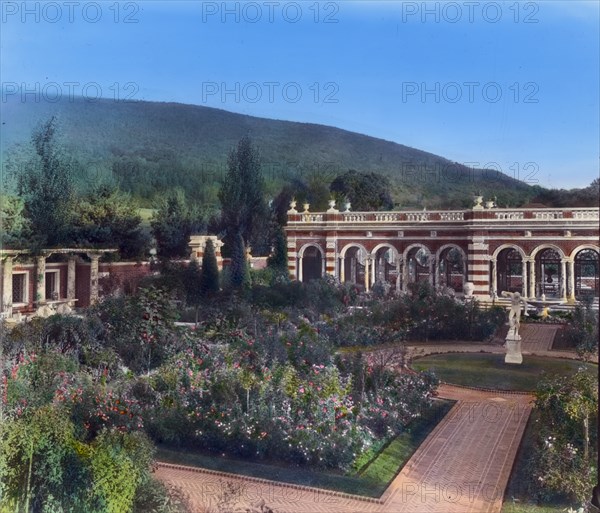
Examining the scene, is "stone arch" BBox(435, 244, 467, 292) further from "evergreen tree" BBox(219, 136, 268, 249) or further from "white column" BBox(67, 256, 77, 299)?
"white column" BBox(67, 256, 77, 299)

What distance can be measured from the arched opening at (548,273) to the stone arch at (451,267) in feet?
1.74

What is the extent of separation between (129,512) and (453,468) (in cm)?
248

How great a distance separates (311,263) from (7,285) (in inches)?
109

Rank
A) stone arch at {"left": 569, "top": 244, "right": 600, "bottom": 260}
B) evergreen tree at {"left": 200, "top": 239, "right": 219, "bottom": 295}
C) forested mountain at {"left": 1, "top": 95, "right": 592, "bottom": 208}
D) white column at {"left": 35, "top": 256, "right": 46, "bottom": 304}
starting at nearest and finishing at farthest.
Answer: stone arch at {"left": 569, "top": 244, "right": 600, "bottom": 260} < forested mountain at {"left": 1, "top": 95, "right": 592, "bottom": 208} < evergreen tree at {"left": 200, "top": 239, "right": 219, "bottom": 295} < white column at {"left": 35, "top": 256, "right": 46, "bottom": 304}

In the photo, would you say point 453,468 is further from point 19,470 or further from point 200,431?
point 19,470

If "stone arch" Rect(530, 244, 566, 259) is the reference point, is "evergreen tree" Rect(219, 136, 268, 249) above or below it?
above

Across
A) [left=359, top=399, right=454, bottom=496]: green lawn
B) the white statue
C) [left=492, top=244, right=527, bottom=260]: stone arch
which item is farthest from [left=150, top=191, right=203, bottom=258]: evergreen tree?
the white statue

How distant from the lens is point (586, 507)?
14.2 ft

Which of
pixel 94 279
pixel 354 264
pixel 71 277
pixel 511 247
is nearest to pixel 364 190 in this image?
pixel 354 264

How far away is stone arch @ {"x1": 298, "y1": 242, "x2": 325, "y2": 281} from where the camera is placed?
5246 millimetres

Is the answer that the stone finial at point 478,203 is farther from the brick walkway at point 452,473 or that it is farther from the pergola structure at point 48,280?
the pergola structure at point 48,280

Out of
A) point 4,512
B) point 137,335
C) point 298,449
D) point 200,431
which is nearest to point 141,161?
point 137,335

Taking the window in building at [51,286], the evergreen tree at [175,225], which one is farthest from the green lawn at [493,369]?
the window in building at [51,286]

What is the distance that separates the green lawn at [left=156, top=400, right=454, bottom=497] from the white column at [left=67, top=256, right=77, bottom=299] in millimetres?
1632
